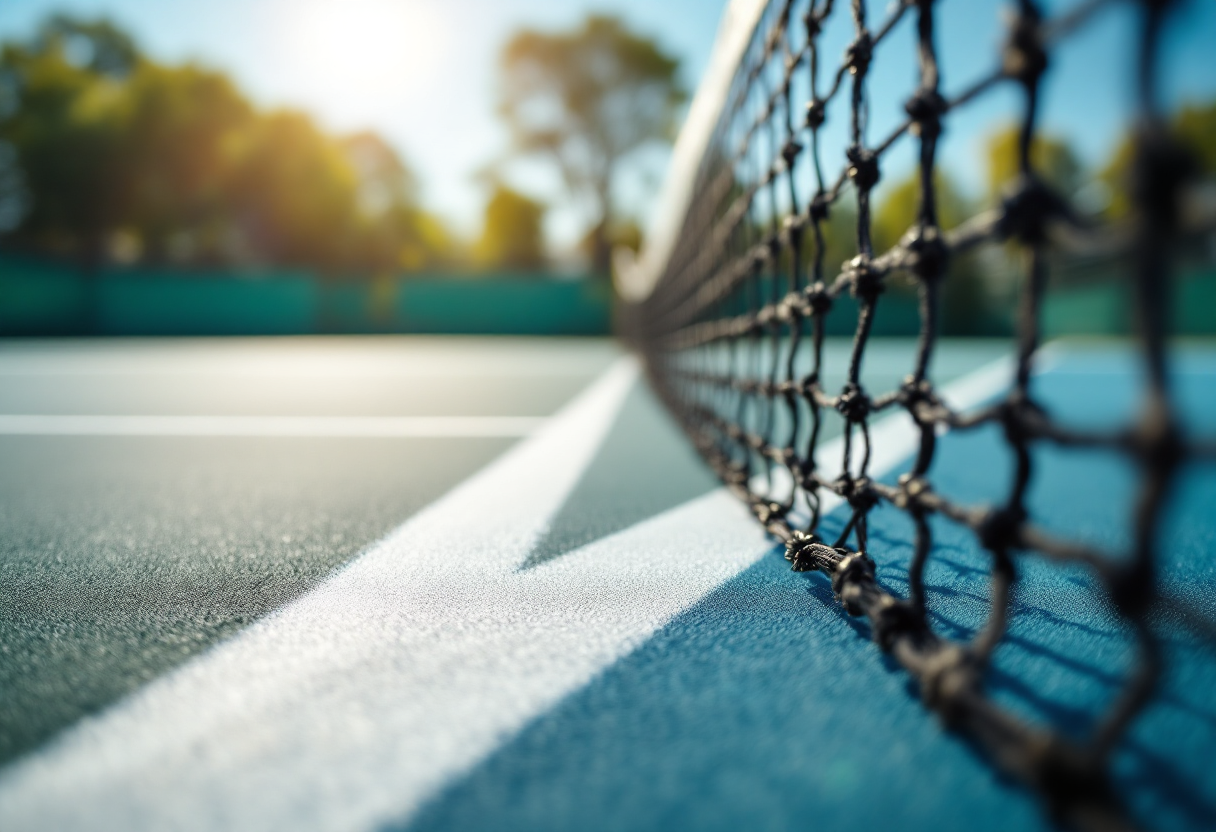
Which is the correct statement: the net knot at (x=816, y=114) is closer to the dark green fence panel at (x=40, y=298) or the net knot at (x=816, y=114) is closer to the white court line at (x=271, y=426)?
the white court line at (x=271, y=426)

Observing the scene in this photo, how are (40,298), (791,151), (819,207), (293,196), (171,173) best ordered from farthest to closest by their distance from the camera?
(293,196), (171,173), (40,298), (791,151), (819,207)

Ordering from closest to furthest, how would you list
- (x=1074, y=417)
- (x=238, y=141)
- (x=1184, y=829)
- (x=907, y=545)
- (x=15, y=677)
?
(x=1184, y=829), (x=15, y=677), (x=907, y=545), (x=1074, y=417), (x=238, y=141)

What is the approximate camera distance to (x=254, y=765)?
2.13 ft

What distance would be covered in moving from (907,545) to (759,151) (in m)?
0.98

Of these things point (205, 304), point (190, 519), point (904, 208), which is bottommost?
point (190, 519)

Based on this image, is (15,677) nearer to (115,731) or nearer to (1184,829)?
(115,731)

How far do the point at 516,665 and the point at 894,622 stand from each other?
390 millimetres

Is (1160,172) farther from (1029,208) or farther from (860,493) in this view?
(860,493)

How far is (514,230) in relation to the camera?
26.0 m

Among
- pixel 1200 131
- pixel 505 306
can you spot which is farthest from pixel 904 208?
pixel 505 306

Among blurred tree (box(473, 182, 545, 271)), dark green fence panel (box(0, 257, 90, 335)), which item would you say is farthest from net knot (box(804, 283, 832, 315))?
blurred tree (box(473, 182, 545, 271))

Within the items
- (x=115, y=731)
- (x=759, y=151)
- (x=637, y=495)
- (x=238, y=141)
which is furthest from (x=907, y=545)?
(x=238, y=141)

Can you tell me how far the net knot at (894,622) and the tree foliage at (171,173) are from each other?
19890 millimetres

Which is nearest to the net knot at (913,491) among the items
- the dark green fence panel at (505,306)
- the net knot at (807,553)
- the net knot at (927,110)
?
the net knot at (807,553)
